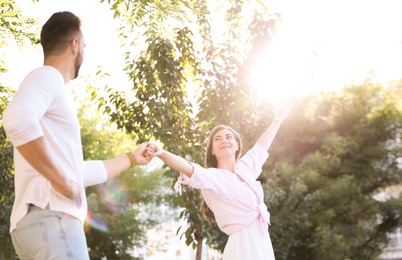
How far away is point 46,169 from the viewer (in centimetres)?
217

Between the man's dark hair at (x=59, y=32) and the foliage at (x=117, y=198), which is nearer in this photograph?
the man's dark hair at (x=59, y=32)

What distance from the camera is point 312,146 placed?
947 inches

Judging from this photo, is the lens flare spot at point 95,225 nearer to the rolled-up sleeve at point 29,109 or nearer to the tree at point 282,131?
the tree at point 282,131

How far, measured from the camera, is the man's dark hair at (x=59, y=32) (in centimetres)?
247

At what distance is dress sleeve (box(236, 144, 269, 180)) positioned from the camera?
530cm

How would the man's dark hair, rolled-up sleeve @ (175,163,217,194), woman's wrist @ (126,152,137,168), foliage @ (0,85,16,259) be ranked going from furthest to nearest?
foliage @ (0,85,16,259) → rolled-up sleeve @ (175,163,217,194) → woman's wrist @ (126,152,137,168) → the man's dark hair

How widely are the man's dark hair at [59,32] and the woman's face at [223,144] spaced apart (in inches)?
117

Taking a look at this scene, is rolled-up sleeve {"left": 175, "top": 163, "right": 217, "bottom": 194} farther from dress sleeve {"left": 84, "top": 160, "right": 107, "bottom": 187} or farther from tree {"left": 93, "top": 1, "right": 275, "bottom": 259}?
tree {"left": 93, "top": 1, "right": 275, "bottom": 259}

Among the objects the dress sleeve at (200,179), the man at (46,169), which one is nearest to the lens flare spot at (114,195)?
the dress sleeve at (200,179)

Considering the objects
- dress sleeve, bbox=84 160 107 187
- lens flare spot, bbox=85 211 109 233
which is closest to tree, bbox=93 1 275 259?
dress sleeve, bbox=84 160 107 187

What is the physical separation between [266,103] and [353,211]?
14.2 m

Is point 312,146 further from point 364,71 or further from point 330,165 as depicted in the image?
point 364,71

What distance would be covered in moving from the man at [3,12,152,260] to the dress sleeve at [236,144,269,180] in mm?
3031

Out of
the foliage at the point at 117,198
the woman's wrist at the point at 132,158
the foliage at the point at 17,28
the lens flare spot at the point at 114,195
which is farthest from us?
the lens flare spot at the point at 114,195
